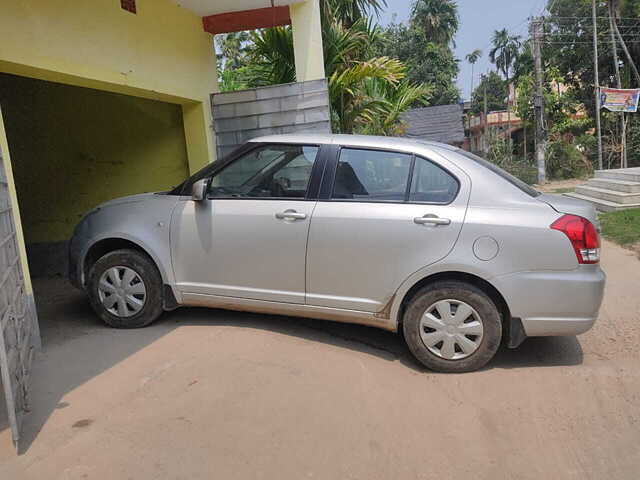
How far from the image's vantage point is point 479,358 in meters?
3.65

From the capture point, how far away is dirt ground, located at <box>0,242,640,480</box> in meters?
2.66

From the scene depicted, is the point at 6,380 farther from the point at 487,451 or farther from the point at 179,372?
the point at 487,451

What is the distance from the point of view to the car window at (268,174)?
161 inches

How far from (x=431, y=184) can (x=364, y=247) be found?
671mm

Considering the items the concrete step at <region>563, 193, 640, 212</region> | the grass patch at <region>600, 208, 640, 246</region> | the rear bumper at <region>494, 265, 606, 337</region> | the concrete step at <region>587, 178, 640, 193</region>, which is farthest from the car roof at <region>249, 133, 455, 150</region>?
the concrete step at <region>587, 178, 640, 193</region>

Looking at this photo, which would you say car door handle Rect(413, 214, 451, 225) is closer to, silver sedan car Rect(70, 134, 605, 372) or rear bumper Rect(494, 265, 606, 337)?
silver sedan car Rect(70, 134, 605, 372)

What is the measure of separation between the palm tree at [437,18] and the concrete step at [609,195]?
115ft

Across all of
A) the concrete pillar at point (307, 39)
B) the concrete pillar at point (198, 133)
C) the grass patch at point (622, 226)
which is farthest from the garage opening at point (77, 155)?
the grass patch at point (622, 226)

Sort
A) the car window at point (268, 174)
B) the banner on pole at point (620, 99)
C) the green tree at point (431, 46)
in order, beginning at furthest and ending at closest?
the green tree at point (431, 46) < the banner on pole at point (620, 99) < the car window at point (268, 174)

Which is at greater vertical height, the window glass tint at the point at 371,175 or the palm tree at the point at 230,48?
the palm tree at the point at 230,48

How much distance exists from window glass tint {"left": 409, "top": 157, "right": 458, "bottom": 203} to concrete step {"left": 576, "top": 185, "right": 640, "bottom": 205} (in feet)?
29.9

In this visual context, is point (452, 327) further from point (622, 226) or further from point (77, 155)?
point (622, 226)

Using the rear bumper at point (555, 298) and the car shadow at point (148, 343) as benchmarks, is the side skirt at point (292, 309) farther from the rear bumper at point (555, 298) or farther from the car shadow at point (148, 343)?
the rear bumper at point (555, 298)

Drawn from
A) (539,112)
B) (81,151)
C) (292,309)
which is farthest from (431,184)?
(539,112)
